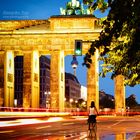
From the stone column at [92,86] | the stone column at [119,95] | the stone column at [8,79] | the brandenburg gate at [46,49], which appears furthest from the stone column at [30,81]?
the stone column at [119,95]

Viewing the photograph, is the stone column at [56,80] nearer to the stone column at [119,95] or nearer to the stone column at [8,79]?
the stone column at [8,79]

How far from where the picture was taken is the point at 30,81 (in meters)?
78.1

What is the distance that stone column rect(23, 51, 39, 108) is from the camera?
253 feet

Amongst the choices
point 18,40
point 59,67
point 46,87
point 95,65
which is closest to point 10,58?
point 18,40

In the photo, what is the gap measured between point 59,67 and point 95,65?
576cm

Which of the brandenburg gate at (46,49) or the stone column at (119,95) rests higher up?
the brandenburg gate at (46,49)

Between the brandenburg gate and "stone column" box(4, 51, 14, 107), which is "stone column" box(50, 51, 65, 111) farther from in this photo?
"stone column" box(4, 51, 14, 107)

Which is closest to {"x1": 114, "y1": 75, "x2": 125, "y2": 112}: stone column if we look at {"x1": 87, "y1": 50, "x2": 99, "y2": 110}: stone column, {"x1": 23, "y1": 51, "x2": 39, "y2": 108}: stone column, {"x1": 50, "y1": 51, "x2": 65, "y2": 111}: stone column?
{"x1": 87, "y1": 50, "x2": 99, "y2": 110}: stone column

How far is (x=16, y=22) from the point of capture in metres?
80.8

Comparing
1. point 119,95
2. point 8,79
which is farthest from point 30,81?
point 119,95

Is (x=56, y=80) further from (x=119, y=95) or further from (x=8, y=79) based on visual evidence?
(x=119, y=95)

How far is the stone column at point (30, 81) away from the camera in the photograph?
7712cm

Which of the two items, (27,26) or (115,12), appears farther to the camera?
(27,26)

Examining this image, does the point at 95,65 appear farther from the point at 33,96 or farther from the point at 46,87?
the point at 46,87
